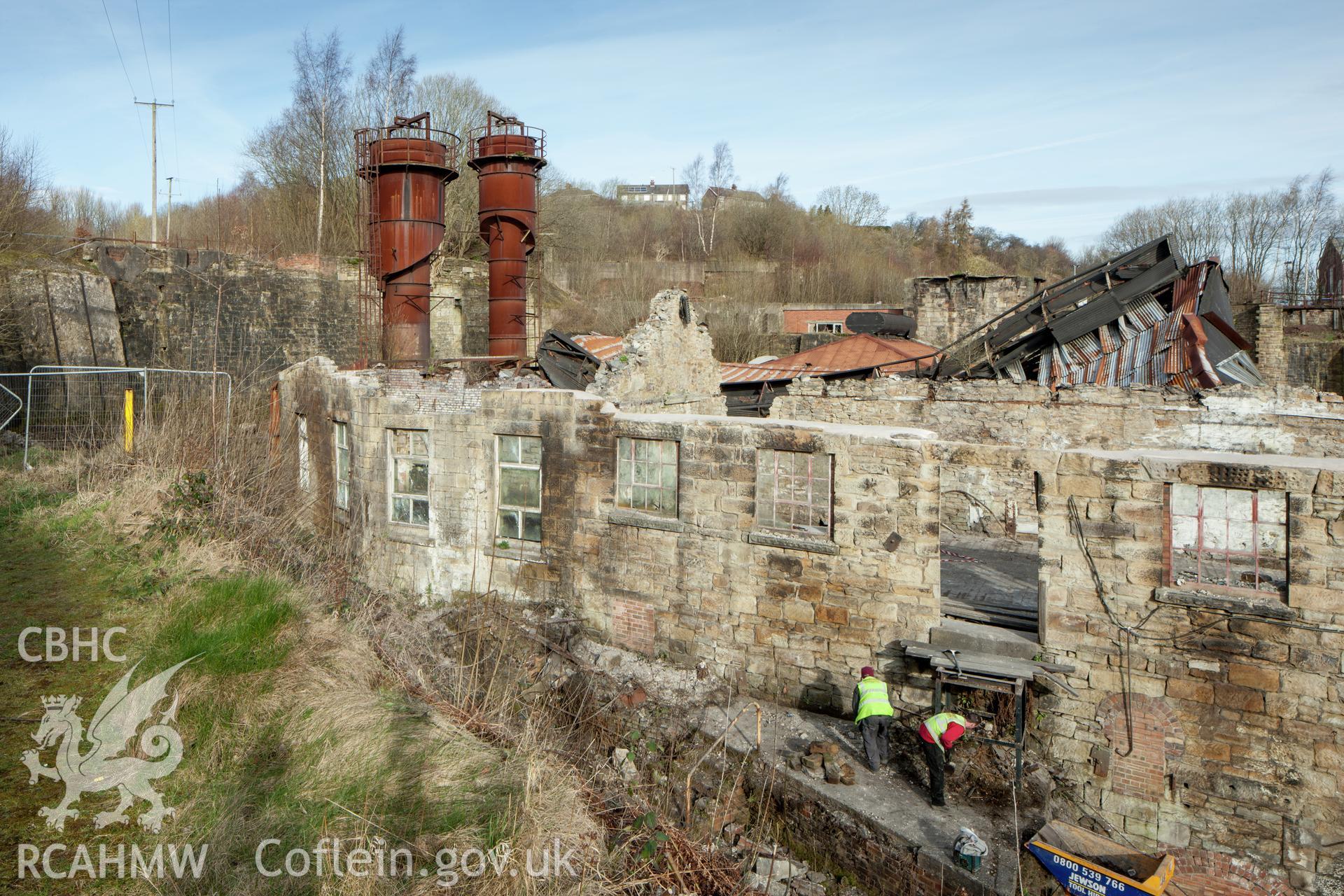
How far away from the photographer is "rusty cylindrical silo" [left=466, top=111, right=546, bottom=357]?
16.3m

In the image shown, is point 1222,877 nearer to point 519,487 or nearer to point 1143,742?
point 1143,742

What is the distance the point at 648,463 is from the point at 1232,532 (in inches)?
223

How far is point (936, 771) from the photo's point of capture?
634 cm

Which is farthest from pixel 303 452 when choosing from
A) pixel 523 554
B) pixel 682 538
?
pixel 682 538

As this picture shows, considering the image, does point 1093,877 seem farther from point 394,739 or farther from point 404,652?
point 404,652

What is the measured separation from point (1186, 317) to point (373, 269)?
15.2 m

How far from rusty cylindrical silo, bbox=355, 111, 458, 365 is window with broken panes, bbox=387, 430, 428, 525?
4874mm

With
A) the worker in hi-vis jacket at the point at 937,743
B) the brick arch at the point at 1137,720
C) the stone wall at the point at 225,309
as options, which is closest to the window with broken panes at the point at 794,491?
the worker in hi-vis jacket at the point at 937,743

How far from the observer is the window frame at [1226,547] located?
20.6 feet

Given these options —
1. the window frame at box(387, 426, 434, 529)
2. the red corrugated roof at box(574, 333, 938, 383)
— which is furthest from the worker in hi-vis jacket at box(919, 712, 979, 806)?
the red corrugated roof at box(574, 333, 938, 383)

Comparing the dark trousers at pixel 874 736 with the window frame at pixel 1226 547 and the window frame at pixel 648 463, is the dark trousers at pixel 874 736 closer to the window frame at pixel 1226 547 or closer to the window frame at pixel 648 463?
the window frame at pixel 1226 547

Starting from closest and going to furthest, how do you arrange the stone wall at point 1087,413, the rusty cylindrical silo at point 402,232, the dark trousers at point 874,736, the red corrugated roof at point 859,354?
1. the dark trousers at point 874,736
2. the stone wall at point 1087,413
3. the rusty cylindrical silo at point 402,232
4. the red corrugated roof at point 859,354

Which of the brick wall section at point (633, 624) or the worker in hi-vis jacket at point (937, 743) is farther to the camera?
the brick wall section at point (633, 624)

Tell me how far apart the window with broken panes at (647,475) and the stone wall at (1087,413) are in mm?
6600
